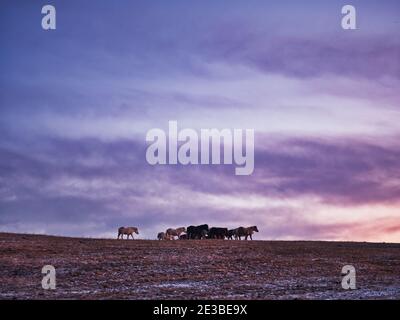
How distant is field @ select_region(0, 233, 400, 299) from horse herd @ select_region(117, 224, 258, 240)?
760 centimetres

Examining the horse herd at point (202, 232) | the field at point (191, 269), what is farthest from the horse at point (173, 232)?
the field at point (191, 269)

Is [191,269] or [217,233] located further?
[217,233]

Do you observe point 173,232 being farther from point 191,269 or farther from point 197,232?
point 191,269

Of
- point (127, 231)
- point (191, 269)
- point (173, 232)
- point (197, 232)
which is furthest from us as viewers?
point (173, 232)

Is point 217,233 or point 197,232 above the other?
point 197,232

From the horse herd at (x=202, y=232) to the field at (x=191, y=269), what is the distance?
7600 mm

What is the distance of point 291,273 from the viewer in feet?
139

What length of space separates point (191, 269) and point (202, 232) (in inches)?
975

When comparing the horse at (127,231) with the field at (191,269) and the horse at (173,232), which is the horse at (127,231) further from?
the field at (191,269)

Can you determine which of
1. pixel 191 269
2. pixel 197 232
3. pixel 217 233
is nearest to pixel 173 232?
pixel 197 232

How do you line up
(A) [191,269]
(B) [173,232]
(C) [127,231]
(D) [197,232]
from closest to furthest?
(A) [191,269]
(C) [127,231]
(D) [197,232]
(B) [173,232]

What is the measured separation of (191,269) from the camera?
142 feet
